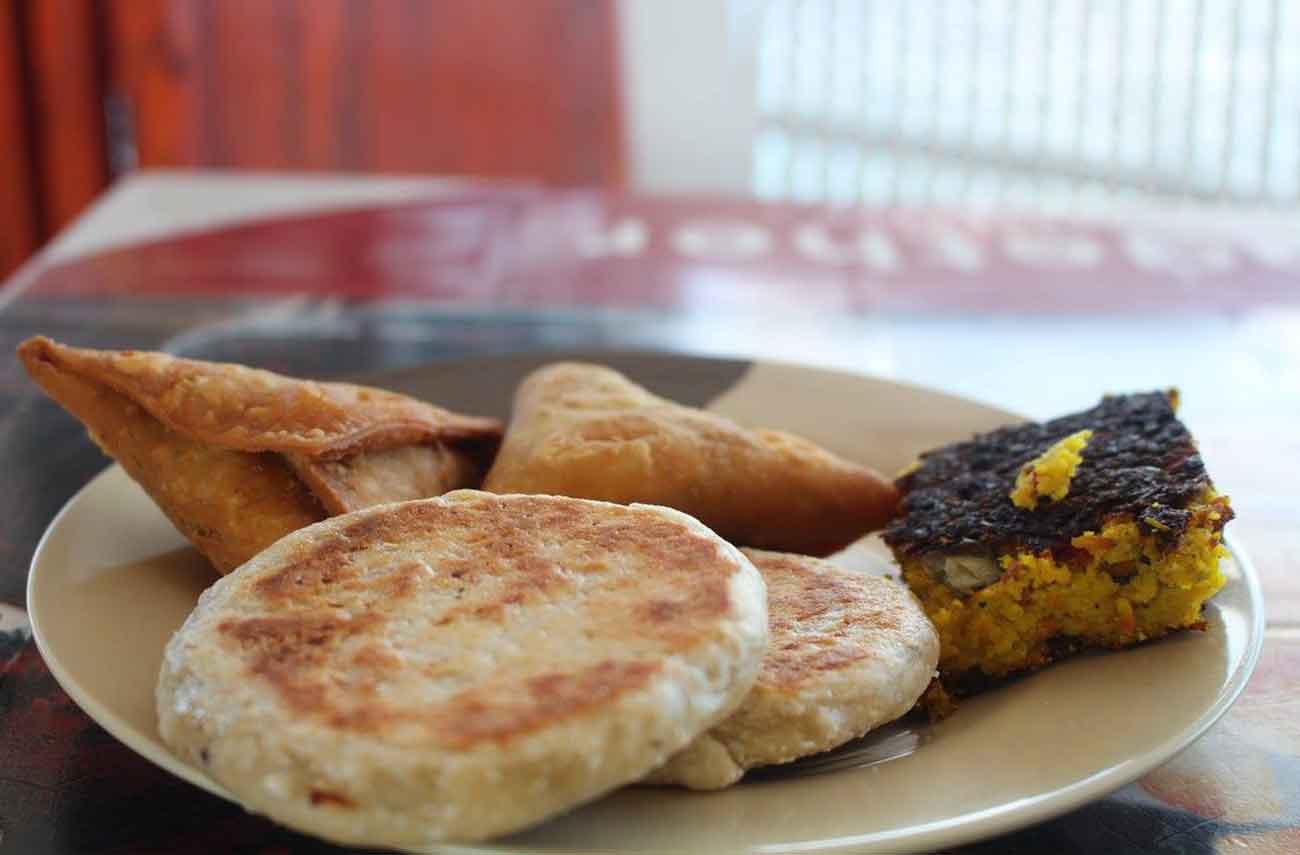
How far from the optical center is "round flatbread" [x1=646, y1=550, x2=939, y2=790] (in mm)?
806

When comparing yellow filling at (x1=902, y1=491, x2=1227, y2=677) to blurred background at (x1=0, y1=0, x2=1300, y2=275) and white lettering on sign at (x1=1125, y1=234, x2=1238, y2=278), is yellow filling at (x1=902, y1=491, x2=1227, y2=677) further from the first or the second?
blurred background at (x1=0, y1=0, x2=1300, y2=275)

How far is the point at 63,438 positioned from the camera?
4.85 ft

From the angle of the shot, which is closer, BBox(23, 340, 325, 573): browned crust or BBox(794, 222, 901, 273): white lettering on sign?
BBox(23, 340, 325, 573): browned crust

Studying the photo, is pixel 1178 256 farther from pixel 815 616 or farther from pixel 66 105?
pixel 66 105

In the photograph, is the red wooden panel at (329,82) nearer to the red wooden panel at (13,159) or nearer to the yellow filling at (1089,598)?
the red wooden panel at (13,159)

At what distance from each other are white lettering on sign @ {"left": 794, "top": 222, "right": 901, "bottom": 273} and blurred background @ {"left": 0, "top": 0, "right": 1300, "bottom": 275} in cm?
129

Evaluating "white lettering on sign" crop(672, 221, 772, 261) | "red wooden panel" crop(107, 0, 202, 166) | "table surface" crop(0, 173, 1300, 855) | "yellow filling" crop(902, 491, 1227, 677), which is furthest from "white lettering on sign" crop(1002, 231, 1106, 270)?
"red wooden panel" crop(107, 0, 202, 166)

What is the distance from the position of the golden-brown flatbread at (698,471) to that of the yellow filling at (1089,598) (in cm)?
23

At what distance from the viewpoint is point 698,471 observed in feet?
3.91

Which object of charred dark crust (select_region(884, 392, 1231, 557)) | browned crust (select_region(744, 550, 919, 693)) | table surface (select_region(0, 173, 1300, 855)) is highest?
→ charred dark crust (select_region(884, 392, 1231, 557))

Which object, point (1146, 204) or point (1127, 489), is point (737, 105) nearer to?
point (1146, 204)

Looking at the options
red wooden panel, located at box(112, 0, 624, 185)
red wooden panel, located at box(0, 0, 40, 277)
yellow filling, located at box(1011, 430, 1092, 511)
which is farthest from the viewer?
red wooden panel, located at box(112, 0, 624, 185)

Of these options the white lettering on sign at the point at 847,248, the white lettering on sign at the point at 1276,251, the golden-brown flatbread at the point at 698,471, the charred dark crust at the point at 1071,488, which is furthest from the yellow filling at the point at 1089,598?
the white lettering on sign at the point at 1276,251

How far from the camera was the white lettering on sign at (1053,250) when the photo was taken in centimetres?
229
